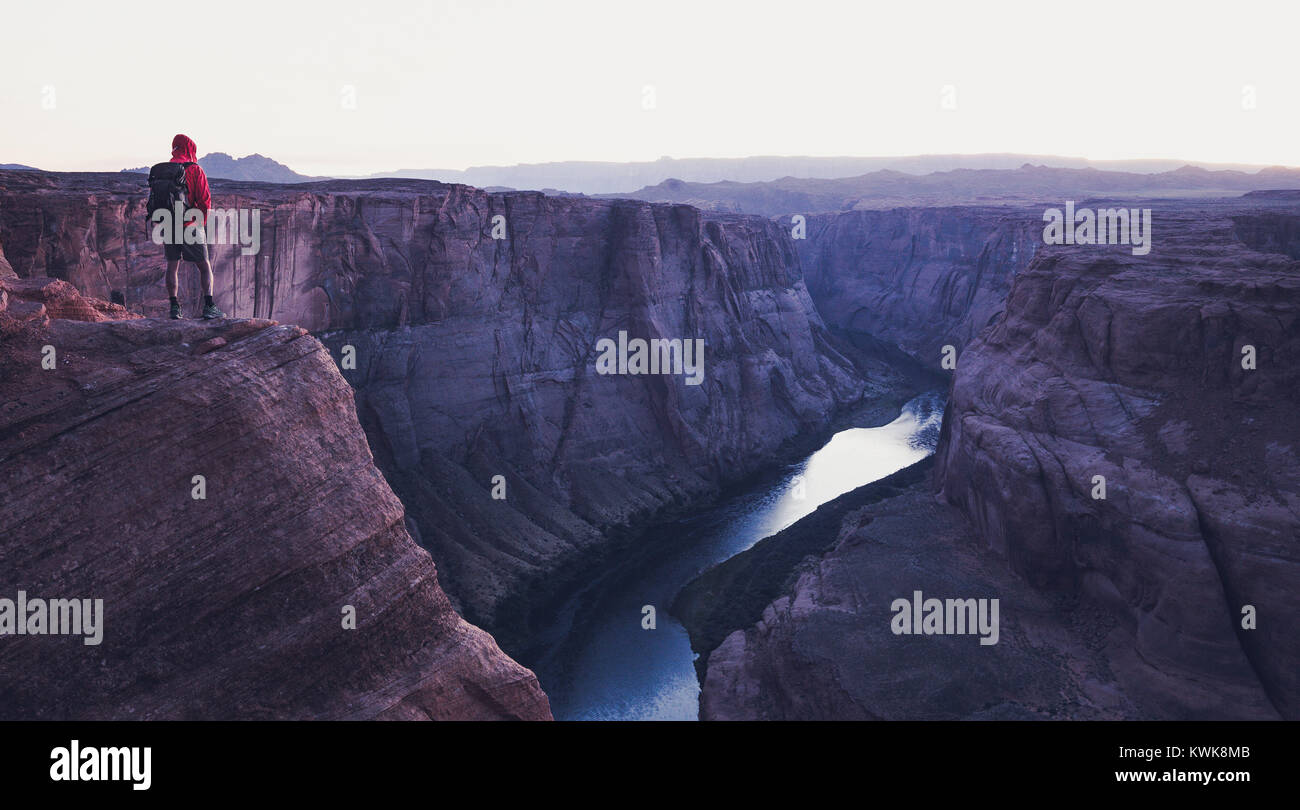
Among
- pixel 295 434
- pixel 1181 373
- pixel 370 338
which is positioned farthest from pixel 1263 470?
pixel 370 338

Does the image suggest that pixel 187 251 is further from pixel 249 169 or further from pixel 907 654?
pixel 249 169

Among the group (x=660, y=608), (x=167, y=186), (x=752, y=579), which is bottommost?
(x=660, y=608)

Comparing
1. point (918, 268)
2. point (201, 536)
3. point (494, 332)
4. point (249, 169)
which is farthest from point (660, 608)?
point (249, 169)

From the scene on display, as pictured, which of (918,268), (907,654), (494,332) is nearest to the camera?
(907,654)

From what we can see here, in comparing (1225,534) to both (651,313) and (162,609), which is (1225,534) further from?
(651,313)

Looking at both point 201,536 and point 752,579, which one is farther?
point 752,579

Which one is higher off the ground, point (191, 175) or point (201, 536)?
point (191, 175)

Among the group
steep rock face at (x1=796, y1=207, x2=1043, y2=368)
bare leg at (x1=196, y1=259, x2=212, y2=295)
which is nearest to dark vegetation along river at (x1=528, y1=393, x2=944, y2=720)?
bare leg at (x1=196, y1=259, x2=212, y2=295)
